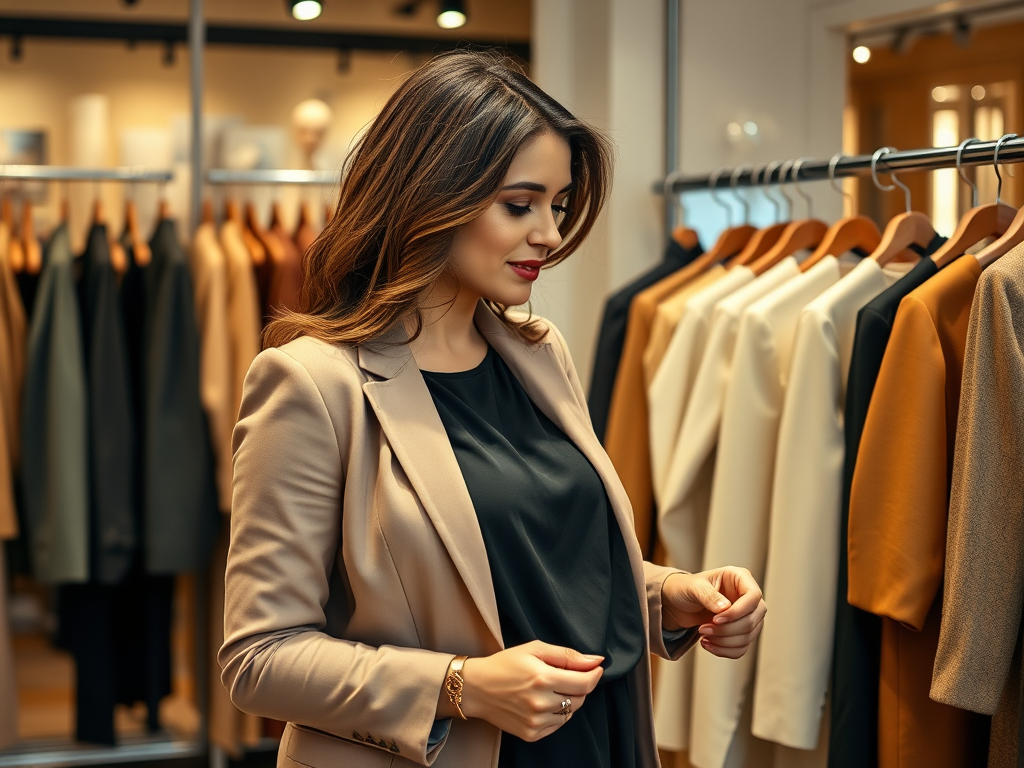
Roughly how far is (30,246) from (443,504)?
6.99 ft

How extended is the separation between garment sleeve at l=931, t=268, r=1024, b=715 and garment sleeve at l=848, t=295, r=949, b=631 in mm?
99

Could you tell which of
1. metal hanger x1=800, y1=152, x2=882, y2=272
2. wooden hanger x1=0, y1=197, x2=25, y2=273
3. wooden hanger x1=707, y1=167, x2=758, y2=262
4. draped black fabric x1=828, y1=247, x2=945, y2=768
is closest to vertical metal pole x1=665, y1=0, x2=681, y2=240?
wooden hanger x1=707, y1=167, x2=758, y2=262

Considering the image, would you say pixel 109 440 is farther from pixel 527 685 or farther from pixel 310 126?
pixel 527 685

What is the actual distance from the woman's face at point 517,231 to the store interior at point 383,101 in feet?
2.61

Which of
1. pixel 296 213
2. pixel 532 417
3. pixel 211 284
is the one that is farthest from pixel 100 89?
pixel 532 417

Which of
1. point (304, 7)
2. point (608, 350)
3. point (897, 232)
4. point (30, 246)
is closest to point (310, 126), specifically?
point (304, 7)

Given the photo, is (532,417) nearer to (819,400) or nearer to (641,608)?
(641,608)

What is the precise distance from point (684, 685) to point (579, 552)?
806 millimetres

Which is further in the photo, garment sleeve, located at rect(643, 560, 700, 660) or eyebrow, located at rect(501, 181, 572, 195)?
garment sleeve, located at rect(643, 560, 700, 660)

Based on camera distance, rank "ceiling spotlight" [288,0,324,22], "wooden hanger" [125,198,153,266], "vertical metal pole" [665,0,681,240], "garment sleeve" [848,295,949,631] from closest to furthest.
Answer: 1. "garment sleeve" [848,295,949,631]
2. "vertical metal pole" [665,0,681,240]
3. "wooden hanger" [125,198,153,266]
4. "ceiling spotlight" [288,0,324,22]

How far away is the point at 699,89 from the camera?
2.77m

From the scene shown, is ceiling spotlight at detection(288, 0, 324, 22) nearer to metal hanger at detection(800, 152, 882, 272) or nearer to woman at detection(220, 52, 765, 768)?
metal hanger at detection(800, 152, 882, 272)

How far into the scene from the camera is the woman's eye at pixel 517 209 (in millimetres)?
1283

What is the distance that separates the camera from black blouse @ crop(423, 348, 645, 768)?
49.0 inches
